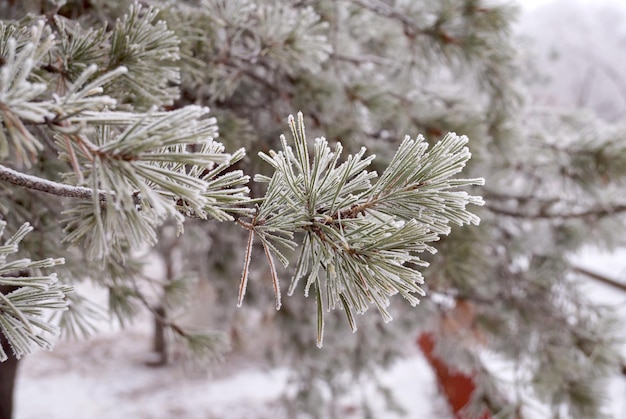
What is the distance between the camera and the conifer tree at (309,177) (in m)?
0.47

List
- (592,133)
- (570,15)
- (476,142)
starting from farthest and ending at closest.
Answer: (570,15)
(592,133)
(476,142)

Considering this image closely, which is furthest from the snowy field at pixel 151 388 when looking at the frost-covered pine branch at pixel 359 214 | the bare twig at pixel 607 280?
the frost-covered pine branch at pixel 359 214

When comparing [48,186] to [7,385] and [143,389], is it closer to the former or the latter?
[7,385]

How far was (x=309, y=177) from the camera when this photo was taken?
0.52 m

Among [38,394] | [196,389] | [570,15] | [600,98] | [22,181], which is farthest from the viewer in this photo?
[570,15]

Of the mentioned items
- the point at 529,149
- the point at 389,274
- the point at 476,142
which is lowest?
the point at 389,274

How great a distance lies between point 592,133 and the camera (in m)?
1.59

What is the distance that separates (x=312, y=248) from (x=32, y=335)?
0.32m

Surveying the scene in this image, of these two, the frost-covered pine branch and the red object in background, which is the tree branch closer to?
the frost-covered pine branch

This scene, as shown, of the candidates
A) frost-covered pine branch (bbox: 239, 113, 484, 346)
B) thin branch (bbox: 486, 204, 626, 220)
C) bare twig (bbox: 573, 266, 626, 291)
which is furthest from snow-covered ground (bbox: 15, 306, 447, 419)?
frost-covered pine branch (bbox: 239, 113, 484, 346)

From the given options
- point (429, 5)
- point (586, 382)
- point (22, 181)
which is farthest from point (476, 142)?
point (22, 181)

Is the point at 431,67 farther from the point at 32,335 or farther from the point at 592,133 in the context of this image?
the point at 32,335

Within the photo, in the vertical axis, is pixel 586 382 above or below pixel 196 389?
above

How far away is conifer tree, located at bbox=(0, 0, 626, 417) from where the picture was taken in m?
0.47
